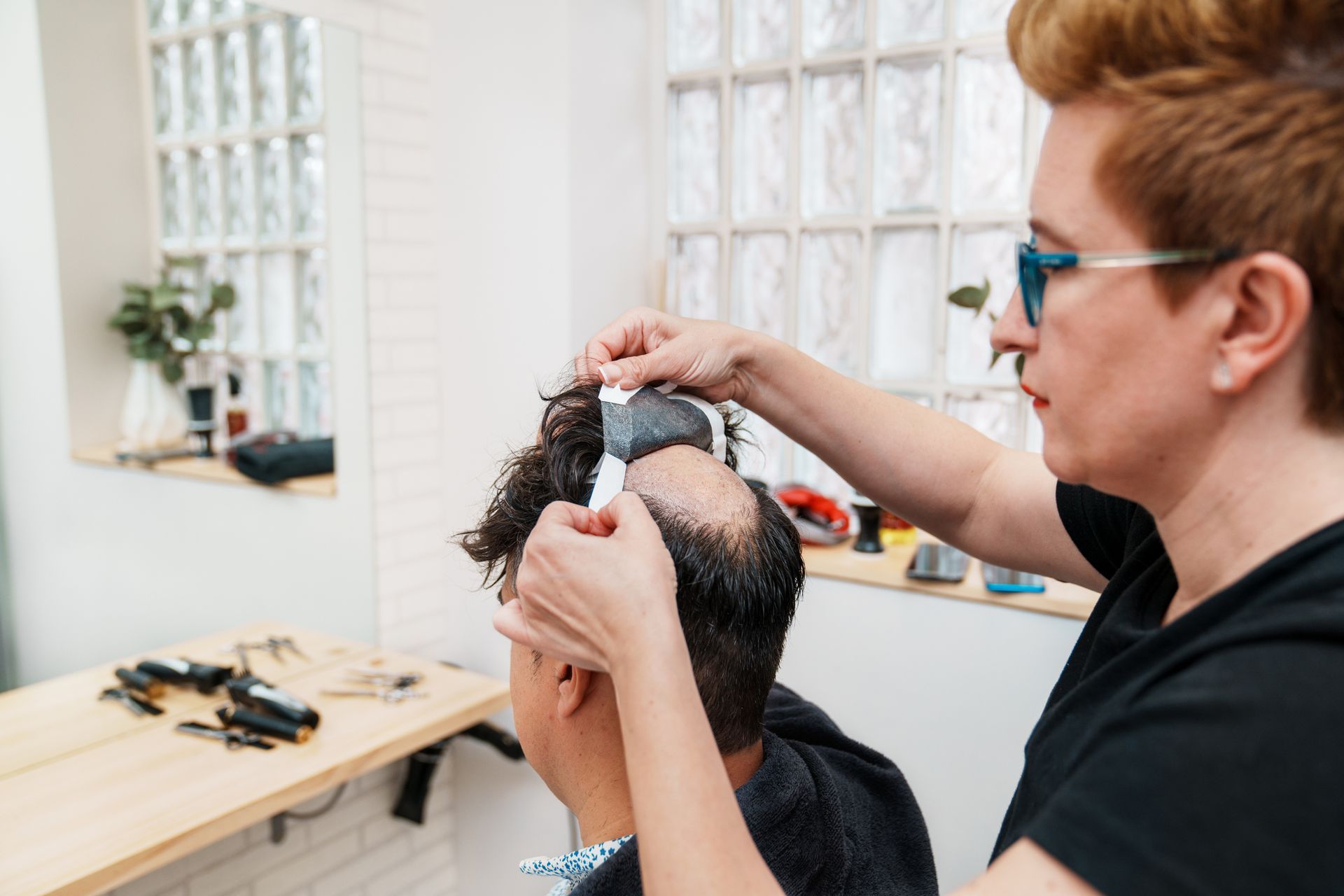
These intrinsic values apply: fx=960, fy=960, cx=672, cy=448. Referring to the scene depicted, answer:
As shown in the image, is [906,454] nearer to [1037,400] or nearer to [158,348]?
[1037,400]

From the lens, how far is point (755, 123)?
2.71 m

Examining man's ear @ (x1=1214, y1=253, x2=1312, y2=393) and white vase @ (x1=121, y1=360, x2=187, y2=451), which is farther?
white vase @ (x1=121, y1=360, x2=187, y2=451)

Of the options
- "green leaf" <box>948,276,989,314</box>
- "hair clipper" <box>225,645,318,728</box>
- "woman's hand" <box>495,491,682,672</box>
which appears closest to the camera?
"woman's hand" <box>495,491,682,672</box>

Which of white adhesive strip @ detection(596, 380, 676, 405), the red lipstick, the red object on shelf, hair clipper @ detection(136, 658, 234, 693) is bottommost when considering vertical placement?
hair clipper @ detection(136, 658, 234, 693)

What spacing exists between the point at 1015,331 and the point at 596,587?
1.38ft

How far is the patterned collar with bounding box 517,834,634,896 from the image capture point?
102cm

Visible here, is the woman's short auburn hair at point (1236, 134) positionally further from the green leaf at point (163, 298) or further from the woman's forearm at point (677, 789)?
the green leaf at point (163, 298)

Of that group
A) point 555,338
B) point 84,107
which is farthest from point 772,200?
point 84,107

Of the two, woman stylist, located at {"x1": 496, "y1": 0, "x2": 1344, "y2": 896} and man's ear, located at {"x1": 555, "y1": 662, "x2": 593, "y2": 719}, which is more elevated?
woman stylist, located at {"x1": 496, "y1": 0, "x2": 1344, "y2": 896}

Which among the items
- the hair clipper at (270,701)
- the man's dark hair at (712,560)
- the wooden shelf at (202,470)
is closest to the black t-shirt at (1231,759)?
the man's dark hair at (712,560)

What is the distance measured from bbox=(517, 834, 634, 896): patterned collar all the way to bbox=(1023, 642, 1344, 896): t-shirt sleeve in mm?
519

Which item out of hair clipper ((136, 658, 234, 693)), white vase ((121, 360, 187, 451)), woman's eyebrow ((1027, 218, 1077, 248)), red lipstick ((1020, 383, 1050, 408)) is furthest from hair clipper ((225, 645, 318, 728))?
woman's eyebrow ((1027, 218, 1077, 248))

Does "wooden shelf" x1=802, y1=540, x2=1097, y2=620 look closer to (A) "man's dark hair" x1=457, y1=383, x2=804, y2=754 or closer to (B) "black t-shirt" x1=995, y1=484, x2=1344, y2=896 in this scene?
(A) "man's dark hair" x1=457, y1=383, x2=804, y2=754

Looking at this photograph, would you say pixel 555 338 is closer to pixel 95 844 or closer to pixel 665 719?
pixel 95 844
